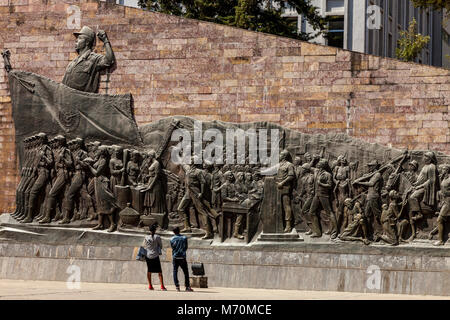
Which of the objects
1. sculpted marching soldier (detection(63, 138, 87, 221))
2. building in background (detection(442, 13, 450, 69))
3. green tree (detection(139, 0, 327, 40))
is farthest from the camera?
building in background (detection(442, 13, 450, 69))

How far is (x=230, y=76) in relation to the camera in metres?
22.2

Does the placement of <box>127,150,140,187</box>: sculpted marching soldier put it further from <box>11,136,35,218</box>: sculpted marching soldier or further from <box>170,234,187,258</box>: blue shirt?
<box>170,234,187,258</box>: blue shirt

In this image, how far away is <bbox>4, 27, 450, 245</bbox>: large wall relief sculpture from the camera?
2059cm

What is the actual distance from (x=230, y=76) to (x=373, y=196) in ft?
14.4

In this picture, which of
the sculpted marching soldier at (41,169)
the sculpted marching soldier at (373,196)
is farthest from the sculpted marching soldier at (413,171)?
the sculpted marching soldier at (41,169)

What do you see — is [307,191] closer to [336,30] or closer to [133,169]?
[133,169]

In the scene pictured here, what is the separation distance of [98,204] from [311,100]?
5470 millimetres

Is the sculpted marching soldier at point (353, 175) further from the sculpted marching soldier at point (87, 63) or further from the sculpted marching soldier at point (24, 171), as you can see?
the sculpted marching soldier at point (24, 171)

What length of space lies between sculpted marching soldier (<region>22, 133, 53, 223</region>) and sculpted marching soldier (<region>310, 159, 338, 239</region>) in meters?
6.41

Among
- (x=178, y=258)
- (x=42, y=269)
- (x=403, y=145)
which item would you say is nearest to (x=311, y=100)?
(x=403, y=145)

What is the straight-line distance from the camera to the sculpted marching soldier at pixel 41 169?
74.8 ft

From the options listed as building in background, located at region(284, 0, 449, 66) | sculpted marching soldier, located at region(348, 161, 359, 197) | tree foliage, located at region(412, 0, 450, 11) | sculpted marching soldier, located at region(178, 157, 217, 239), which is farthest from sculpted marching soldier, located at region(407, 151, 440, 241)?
building in background, located at region(284, 0, 449, 66)

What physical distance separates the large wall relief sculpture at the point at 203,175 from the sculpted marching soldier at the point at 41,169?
26mm
